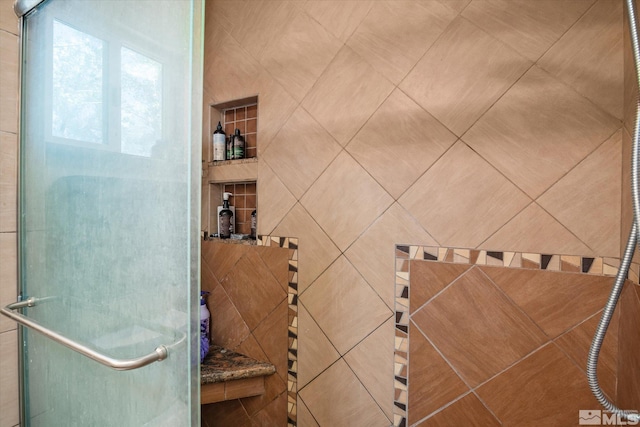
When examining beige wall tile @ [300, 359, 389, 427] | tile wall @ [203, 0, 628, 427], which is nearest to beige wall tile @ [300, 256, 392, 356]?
tile wall @ [203, 0, 628, 427]

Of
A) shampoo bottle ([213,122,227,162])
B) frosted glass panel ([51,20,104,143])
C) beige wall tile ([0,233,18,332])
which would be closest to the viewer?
frosted glass panel ([51,20,104,143])

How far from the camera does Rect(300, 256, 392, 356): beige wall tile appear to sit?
1.25 metres

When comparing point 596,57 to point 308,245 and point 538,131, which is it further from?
point 308,245

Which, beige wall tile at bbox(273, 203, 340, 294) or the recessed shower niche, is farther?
the recessed shower niche

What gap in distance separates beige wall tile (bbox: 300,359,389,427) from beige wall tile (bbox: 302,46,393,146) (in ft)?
3.11

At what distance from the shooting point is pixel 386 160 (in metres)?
1.22

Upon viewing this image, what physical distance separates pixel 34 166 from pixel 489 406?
5.30 feet

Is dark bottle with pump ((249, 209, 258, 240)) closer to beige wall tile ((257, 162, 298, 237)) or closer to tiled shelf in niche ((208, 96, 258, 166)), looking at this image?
beige wall tile ((257, 162, 298, 237))

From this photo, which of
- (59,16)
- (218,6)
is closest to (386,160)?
(59,16)

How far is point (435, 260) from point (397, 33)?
85 cm

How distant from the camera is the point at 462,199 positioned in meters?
1.09

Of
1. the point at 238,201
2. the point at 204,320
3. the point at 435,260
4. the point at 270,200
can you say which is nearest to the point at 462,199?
the point at 435,260

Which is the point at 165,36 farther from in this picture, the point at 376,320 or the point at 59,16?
the point at 376,320

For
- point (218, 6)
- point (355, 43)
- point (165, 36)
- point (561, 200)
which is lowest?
point (561, 200)
